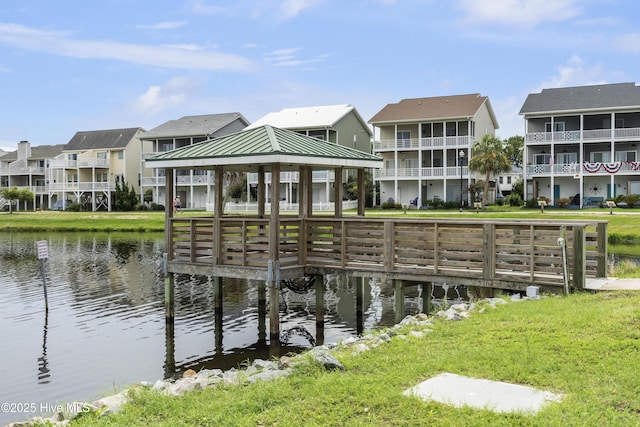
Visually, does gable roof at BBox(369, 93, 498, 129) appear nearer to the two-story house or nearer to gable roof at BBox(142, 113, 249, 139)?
the two-story house

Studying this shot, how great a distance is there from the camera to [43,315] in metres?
19.2

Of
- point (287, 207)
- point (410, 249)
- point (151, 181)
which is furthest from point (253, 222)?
point (151, 181)

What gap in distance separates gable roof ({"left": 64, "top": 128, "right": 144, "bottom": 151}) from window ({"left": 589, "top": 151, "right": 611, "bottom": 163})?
1987 inches

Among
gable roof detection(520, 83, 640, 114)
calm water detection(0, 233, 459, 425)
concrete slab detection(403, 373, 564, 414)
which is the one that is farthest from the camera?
gable roof detection(520, 83, 640, 114)

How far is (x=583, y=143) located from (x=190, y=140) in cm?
3930

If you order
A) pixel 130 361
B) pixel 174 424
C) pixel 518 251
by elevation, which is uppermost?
pixel 518 251

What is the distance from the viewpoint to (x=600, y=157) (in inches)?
2174

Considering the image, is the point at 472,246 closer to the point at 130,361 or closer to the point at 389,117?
the point at 130,361

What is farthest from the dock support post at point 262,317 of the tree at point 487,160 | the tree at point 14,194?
the tree at point 14,194

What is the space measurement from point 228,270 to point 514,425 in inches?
443

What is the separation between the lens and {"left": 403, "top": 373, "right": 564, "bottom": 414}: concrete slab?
659cm

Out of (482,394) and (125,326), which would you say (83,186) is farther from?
(482,394)

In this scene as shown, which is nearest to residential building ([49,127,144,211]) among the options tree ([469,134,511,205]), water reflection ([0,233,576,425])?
tree ([469,134,511,205])

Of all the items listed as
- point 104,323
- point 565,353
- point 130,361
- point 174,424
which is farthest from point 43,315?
point 565,353
